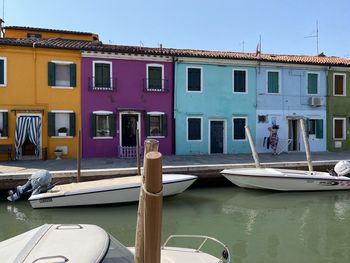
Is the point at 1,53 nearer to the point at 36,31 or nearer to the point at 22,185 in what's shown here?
the point at 36,31

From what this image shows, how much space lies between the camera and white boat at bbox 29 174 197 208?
9789 millimetres

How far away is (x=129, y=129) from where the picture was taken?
18609mm

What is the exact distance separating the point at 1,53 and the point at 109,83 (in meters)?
4.98

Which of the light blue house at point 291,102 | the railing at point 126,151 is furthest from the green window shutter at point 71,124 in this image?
the light blue house at point 291,102

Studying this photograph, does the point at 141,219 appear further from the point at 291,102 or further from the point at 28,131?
the point at 291,102

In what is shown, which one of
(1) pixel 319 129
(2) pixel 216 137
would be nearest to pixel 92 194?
(2) pixel 216 137

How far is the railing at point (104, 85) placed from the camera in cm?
1764

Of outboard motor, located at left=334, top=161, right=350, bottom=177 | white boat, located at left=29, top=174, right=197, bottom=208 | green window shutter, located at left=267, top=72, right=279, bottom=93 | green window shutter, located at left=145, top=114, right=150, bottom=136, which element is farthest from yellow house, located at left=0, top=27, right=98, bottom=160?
outboard motor, located at left=334, top=161, right=350, bottom=177

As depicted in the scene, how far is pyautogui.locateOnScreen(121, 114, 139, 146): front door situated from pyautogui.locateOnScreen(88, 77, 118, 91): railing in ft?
4.93

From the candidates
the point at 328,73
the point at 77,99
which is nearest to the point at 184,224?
the point at 77,99

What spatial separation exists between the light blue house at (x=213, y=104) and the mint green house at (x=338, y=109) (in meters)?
5.01

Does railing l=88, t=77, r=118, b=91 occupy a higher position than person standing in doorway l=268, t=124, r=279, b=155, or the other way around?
railing l=88, t=77, r=118, b=91

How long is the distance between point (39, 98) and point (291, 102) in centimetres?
1356

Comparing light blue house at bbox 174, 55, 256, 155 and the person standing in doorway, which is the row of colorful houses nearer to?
light blue house at bbox 174, 55, 256, 155
